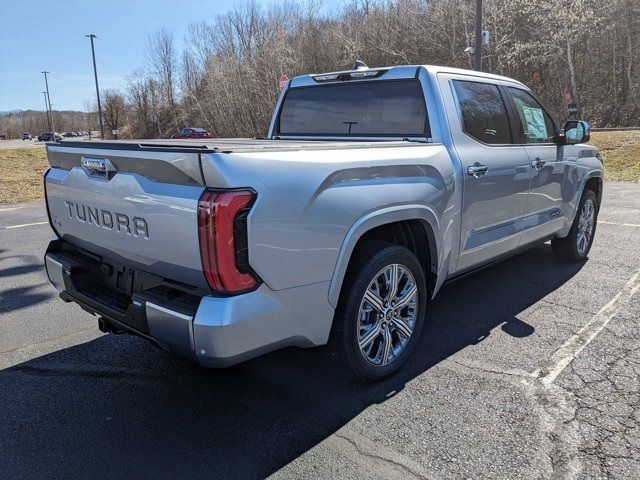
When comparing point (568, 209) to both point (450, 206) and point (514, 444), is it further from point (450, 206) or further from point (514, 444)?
point (514, 444)

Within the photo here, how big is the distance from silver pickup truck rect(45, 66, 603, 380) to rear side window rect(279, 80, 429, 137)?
13mm

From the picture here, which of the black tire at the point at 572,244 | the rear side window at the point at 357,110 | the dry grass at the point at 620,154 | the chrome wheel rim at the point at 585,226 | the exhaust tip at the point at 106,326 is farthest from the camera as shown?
the dry grass at the point at 620,154

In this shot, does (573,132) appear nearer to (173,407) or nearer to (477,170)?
(477,170)

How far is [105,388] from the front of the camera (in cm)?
322

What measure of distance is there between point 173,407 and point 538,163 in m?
3.56

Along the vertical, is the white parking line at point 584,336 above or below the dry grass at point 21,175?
below

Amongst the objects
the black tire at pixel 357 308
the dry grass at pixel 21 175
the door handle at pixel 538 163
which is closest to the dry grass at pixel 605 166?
the dry grass at pixel 21 175

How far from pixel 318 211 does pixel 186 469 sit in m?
1.38

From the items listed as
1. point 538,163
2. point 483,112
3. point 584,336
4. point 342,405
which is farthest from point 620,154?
point 342,405

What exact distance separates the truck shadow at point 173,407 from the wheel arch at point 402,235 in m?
0.65

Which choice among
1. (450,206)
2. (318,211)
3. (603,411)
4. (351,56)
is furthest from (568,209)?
(351,56)

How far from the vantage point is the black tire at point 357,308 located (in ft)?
9.54

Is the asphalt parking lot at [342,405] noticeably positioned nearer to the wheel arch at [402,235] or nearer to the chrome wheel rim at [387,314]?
the chrome wheel rim at [387,314]

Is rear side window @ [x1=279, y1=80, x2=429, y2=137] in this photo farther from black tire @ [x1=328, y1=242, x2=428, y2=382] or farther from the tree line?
the tree line
